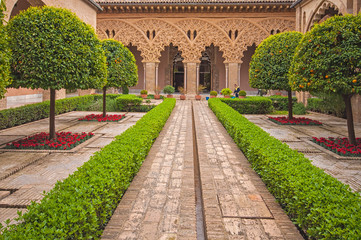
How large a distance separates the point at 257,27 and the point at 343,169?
16430 mm

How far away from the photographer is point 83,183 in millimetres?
2680

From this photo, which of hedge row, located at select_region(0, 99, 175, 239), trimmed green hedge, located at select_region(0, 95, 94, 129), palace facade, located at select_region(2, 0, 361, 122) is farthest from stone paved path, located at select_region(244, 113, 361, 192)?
palace facade, located at select_region(2, 0, 361, 122)

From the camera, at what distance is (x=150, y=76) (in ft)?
66.6

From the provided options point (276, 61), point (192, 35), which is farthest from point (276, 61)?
point (192, 35)

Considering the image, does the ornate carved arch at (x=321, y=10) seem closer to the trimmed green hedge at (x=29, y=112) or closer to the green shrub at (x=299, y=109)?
the green shrub at (x=299, y=109)

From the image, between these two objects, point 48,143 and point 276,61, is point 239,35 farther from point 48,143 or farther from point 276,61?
point 48,143

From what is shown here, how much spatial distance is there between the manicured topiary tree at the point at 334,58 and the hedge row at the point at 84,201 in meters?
3.96

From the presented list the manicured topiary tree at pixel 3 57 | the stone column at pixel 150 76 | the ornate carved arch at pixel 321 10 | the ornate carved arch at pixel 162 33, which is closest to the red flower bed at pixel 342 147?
the manicured topiary tree at pixel 3 57

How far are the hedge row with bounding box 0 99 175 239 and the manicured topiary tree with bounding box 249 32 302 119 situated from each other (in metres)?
6.48

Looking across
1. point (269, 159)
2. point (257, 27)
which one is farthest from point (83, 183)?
point (257, 27)

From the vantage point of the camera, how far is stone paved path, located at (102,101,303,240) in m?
2.61

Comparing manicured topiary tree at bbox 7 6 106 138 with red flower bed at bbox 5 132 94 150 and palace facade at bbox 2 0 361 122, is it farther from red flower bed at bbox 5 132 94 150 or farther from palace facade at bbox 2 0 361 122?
palace facade at bbox 2 0 361 122

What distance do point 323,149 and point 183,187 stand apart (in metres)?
3.50

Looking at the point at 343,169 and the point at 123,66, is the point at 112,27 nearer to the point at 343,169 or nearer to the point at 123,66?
the point at 123,66
